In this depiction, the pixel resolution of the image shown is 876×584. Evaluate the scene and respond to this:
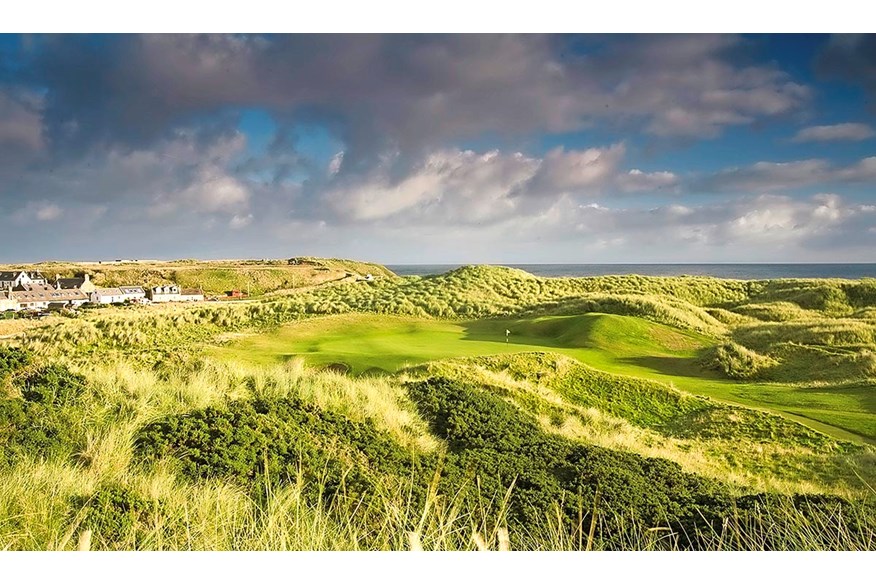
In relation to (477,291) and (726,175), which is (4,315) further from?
(726,175)

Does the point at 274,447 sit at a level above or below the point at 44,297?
below

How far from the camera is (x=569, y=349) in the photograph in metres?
Answer: 10.3

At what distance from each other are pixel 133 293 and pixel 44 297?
2699 mm

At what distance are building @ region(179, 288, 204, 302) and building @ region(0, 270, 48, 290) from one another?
3.07m

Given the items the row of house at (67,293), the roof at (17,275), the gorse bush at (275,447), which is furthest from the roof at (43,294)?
the gorse bush at (275,447)

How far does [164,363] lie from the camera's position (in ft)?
23.6

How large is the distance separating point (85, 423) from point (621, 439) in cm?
456

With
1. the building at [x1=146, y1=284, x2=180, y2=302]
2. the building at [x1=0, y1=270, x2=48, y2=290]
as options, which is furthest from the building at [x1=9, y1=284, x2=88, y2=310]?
the building at [x1=146, y1=284, x2=180, y2=302]

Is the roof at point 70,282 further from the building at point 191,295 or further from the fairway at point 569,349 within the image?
the fairway at point 569,349

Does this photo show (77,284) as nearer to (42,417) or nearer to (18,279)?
(18,279)

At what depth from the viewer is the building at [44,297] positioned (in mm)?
9367

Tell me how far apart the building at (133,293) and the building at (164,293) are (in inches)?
5.3

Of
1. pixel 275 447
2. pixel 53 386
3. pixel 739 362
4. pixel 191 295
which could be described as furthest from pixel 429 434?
pixel 191 295
